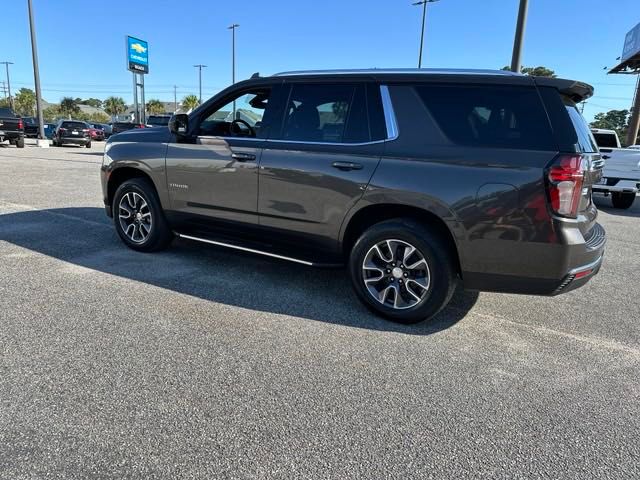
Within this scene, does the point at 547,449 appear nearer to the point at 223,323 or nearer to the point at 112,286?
the point at 223,323

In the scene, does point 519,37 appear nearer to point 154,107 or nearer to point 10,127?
point 10,127

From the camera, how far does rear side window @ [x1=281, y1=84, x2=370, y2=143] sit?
3.79 metres

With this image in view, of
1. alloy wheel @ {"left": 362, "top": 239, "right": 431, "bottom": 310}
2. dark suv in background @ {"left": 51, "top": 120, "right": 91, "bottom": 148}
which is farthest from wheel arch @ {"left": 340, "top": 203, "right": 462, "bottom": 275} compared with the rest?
dark suv in background @ {"left": 51, "top": 120, "right": 91, "bottom": 148}

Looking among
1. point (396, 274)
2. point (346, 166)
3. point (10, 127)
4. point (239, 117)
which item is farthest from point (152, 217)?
point (10, 127)

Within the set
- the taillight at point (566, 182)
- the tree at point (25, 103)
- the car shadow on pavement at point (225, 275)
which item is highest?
the tree at point (25, 103)

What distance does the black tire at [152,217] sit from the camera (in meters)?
5.08

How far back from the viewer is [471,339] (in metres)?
3.51

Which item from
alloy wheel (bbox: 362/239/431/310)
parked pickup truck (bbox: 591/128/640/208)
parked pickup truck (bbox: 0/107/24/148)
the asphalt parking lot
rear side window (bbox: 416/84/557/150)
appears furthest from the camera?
parked pickup truck (bbox: 0/107/24/148)

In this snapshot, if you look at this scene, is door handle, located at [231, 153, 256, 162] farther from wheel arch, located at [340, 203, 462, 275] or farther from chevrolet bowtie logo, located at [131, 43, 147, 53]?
chevrolet bowtie logo, located at [131, 43, 147, 53]

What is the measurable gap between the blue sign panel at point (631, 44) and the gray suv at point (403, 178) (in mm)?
35589

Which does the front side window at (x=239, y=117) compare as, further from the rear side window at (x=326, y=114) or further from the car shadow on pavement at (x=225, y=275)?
the car shadow on pavement at (x=225, y=275)

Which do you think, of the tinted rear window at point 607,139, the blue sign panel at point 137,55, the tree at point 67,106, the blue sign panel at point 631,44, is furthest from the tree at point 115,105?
the tinted rear window at point 607,139

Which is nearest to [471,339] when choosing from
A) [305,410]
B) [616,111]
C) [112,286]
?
[305,410]

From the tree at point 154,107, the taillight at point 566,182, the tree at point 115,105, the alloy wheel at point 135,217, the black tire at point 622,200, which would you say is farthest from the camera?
the tree at point 115,105
